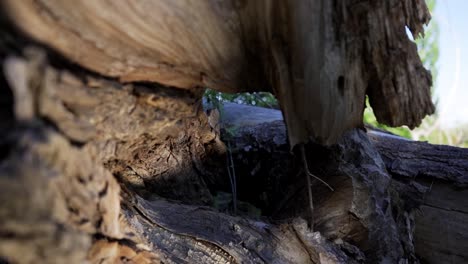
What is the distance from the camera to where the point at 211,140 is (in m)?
1.72

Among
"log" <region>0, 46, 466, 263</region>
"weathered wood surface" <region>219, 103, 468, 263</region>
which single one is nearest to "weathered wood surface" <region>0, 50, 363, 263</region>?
"log" <region>0, 46, 466, 263</region>

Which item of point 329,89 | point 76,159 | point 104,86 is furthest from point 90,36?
point 329,89

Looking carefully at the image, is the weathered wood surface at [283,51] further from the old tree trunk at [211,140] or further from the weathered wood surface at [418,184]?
the weathered wood surface at [418,184]

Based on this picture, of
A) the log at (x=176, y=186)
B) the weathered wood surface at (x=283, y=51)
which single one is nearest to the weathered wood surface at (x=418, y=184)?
the log at (x=176, y=186)

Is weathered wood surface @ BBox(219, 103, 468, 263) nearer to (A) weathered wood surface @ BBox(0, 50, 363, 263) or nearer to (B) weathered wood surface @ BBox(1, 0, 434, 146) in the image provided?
(A) weathered wood surface @ BBox(0, 50, 363, 263)

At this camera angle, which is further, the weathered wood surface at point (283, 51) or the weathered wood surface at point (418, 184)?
the weathered wood surface at point (418, 184)

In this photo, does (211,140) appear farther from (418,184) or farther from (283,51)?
(418,184)

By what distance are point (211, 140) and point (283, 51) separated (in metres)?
0.66

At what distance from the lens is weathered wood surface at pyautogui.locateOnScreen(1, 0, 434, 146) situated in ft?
3.00

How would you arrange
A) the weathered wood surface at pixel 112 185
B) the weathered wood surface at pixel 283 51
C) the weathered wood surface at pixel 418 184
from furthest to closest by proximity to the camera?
the weathered wood surface at pixel 418 184
the weathered wood surface at pixel 283 51
the weathered wood surface at pixel 112 185

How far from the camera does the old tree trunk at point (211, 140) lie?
736 millimetres

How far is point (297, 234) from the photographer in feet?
4.82

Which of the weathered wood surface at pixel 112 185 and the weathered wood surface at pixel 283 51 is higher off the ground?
the weathered wood surface at pixel 283 51

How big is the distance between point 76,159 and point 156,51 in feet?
1.14
